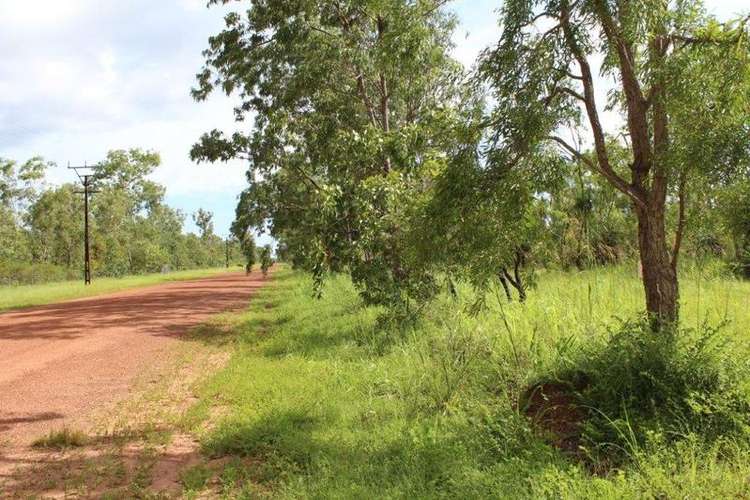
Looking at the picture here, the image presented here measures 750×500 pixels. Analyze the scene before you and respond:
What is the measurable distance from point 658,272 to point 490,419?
6.77 ft

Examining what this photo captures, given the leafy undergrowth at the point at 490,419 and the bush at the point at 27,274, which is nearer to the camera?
the leafy undergrowth at the point at 490,419

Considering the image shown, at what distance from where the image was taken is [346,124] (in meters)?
16.3

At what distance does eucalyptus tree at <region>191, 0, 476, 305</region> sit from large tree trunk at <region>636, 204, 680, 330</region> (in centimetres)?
195

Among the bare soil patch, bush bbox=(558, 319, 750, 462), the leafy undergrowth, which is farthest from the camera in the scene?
the bare soil patch

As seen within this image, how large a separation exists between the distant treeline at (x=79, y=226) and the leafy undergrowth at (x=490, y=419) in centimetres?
4419

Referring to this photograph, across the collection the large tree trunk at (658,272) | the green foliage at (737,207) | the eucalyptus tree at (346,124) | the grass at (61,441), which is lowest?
the grass at (61,441)

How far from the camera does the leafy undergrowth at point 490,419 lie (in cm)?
420

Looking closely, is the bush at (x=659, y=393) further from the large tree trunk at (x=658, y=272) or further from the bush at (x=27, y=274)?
the bush at (x=27, y=274)

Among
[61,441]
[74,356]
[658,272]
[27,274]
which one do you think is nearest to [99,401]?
[61,441]

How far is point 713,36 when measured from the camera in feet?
13.9

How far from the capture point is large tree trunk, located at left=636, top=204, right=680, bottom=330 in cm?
541

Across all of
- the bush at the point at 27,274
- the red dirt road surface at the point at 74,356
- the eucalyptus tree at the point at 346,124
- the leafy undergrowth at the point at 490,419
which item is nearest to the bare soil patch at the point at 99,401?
the red dirt road surface at the point at 74,356

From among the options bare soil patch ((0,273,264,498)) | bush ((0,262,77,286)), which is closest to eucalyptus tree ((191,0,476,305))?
bare soil patch ((0,273,264,498))

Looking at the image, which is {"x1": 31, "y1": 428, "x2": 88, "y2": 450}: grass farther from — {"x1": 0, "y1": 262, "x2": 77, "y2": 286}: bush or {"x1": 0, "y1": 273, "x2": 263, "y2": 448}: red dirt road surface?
{"x1": 0, "y1": 262, "x2": 77, "y2": 286}: bush
